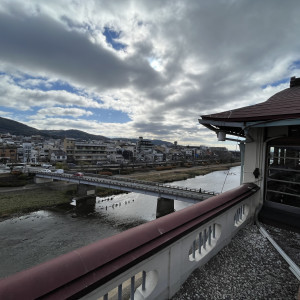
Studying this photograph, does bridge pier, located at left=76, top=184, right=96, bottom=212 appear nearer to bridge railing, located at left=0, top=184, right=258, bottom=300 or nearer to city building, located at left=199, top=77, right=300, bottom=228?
city building, located at left=199, top=77, right=300, bottom=228

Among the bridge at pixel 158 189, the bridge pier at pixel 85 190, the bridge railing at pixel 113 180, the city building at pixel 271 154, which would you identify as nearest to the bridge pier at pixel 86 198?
the bridge pier at pixel 85 190

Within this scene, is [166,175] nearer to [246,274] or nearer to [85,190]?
[85,190]

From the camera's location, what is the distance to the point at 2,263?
12047 mm

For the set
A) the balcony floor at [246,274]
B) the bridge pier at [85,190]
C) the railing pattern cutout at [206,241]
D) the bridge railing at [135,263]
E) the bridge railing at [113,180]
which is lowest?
the bridge pier at [85,190]

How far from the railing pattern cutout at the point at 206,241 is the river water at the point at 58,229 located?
10535 millimetres

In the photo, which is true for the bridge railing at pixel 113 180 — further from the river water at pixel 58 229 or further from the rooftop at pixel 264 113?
the rooftop at pixel 264 113

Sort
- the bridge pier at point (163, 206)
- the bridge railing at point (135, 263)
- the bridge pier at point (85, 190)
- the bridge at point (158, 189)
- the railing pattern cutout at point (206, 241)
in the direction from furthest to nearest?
the bridge pier at point (85, 190)
the bridge pier at point (163, 206)
the bridge at point (158, 189)
the railing pattern cutout at point (206, 241)
the bridge railing at point (135, 263)

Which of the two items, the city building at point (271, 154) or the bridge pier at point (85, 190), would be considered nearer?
the city building at point (271, 154)

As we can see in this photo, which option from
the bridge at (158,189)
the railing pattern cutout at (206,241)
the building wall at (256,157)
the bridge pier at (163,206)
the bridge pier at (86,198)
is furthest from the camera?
the bridge pier at (86,198)

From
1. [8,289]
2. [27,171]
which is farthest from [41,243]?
[27,171]

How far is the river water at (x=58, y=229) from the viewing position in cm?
1292

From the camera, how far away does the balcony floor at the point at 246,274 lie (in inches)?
97.1

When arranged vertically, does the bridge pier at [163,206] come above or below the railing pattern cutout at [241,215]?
below

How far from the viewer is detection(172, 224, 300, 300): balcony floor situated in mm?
2466
